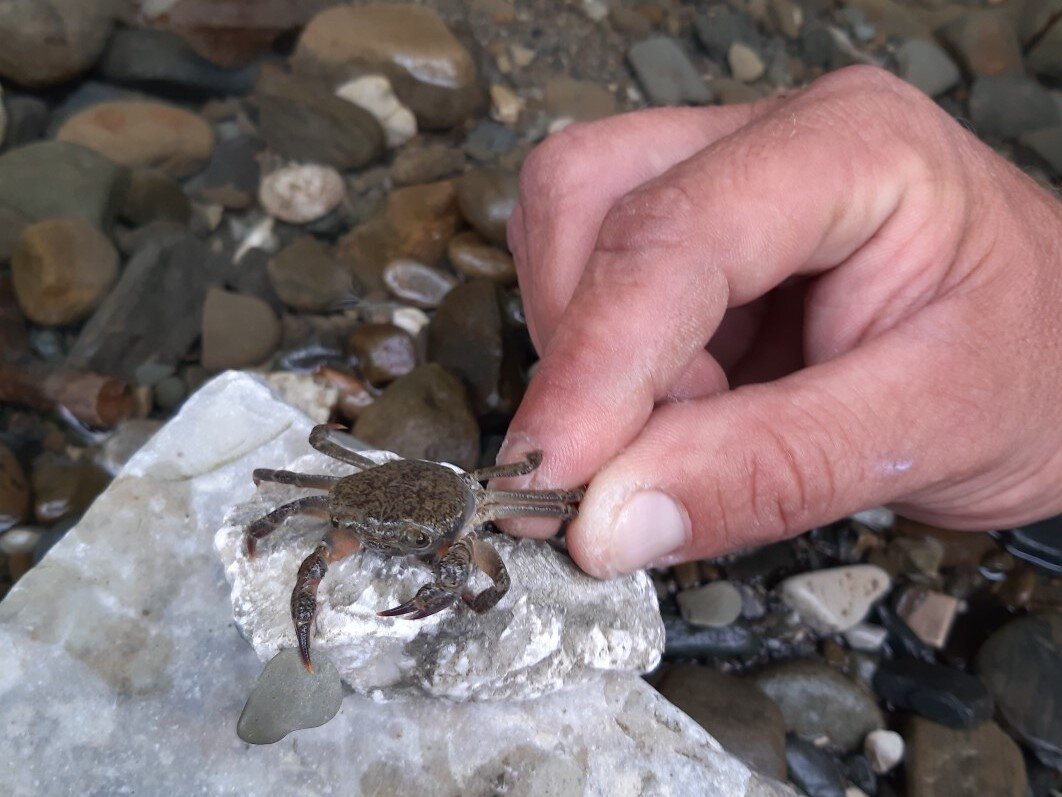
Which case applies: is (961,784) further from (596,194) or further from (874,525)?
(596,194)

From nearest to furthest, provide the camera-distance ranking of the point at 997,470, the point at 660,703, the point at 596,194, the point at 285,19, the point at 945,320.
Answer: the point at 660,703 < the point at 945,320 < the point at 997,470 < the point at 596,194 < the point at 285,19

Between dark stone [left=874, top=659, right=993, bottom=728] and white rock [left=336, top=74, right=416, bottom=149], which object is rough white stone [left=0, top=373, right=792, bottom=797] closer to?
dark stone [left=874, top=659, right=993, bottom=728]

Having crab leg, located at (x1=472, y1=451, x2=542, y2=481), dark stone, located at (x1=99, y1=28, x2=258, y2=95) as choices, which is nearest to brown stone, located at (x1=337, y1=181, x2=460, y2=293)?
dark stone, located at (x1=99, y1=28, x2=258, y2=95)

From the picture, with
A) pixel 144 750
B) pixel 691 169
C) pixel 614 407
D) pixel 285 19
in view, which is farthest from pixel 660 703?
pixel 285 19

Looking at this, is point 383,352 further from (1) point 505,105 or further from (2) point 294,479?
(1) point 505,105

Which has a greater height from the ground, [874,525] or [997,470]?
[997,470]

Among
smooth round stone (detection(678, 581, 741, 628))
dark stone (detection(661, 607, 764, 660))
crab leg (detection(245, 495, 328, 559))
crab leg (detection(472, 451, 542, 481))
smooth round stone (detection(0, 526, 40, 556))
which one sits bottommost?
smooth round stone (detection(0, 526, 40, 556))
